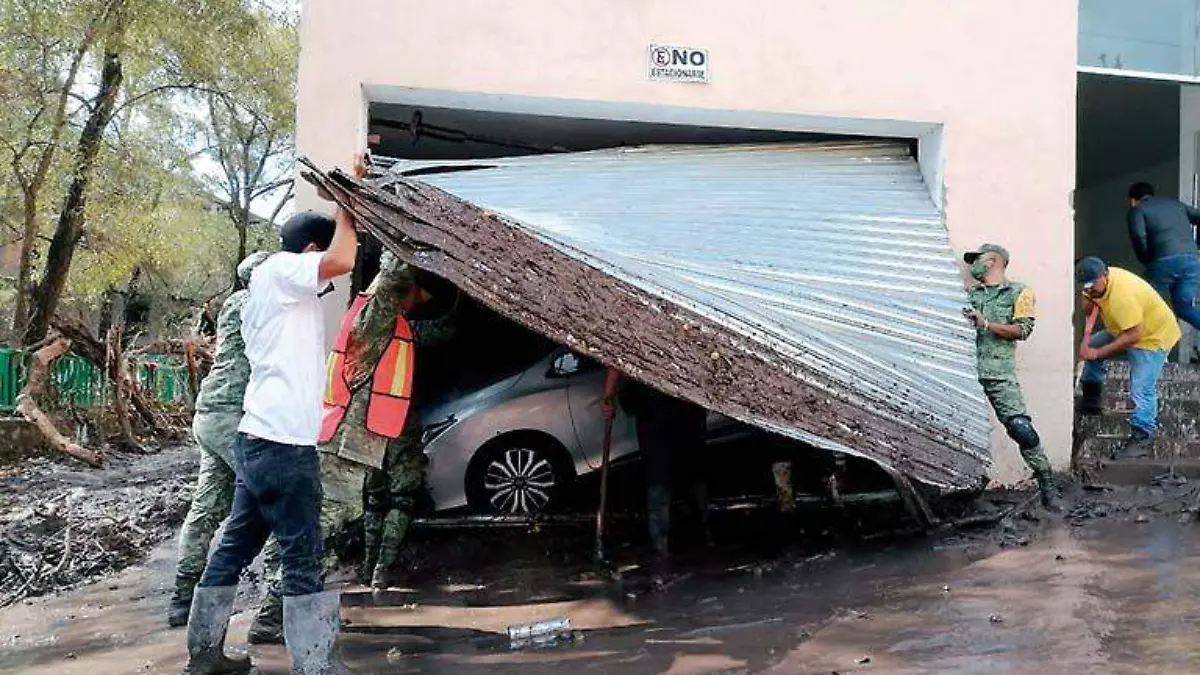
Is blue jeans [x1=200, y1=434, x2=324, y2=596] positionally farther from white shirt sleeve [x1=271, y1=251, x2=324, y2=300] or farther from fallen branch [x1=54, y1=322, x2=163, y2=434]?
fallen branch [x1=54, y1=322, x2=163, y2=434]

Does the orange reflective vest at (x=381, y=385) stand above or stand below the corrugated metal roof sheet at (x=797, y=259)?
below

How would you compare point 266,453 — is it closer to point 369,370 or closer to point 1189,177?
point 369,370

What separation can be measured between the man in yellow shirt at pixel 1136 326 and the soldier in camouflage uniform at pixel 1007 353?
2.25ft

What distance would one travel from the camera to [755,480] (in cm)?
689

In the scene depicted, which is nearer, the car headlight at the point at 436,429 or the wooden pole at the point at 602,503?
the wooden pole at the point at 602,503

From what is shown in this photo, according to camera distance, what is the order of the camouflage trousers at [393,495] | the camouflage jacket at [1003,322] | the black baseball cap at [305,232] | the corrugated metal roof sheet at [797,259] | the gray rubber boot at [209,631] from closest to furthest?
the gray rubber boot at [209,631] → the black baseball cap at [305,232] → the corrugated metal roof sheet at [797,259] → the camouflage trousers at [393,495] → the camouflage jacket at [1003,322]

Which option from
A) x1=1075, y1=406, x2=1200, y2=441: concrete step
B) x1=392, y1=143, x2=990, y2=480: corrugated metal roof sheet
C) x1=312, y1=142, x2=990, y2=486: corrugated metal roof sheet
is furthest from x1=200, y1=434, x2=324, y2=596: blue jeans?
x1=1075, y1=406, x2=1200, y2=441: concrete step

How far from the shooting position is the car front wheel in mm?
6422

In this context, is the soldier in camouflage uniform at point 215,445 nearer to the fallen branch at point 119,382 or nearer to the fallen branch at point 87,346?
the fallen branch at point 119,382

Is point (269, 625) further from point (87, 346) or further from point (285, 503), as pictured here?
point (87, 346)

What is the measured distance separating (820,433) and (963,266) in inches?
114

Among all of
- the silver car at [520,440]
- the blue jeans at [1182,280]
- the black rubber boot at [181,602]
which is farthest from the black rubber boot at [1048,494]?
the black rubber boot at [181,602]

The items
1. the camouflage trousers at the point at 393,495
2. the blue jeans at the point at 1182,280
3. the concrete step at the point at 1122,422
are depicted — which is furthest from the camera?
the blue jeans at the point at 1182,280

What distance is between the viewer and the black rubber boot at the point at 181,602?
184 inches
